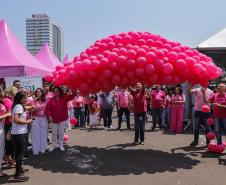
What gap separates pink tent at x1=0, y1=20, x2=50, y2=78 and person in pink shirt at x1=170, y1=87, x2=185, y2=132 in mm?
6718

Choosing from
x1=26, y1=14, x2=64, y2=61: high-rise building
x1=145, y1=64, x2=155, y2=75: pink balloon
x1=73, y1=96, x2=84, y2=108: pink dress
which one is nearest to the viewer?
x1=145, y1=64, x2=155, y2=75: pink balloon

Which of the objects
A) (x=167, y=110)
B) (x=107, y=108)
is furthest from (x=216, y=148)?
(x=107, y=108)

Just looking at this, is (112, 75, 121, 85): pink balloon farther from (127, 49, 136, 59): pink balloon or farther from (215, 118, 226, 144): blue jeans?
(215, 118, 226, 144): blue jeans

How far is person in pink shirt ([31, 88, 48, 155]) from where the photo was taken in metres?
9.40

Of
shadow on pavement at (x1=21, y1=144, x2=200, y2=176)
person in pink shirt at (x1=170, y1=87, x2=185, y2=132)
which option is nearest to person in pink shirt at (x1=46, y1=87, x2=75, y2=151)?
shadow on pavement at (x1=21, y1=144, x2=200, y2=176)

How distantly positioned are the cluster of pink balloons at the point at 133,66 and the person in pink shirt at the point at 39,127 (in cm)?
122

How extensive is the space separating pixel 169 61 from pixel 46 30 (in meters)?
88.5

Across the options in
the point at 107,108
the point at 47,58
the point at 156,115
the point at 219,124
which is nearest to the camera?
the point at 219,124

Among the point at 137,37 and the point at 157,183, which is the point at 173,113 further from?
the point at 157,183

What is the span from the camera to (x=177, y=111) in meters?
14.0

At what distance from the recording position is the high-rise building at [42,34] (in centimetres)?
9306

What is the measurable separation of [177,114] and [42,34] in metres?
83.8

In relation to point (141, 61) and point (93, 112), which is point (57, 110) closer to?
point (141, 61)

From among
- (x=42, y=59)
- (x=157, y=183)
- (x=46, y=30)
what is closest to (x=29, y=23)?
(x=46, y=30)
